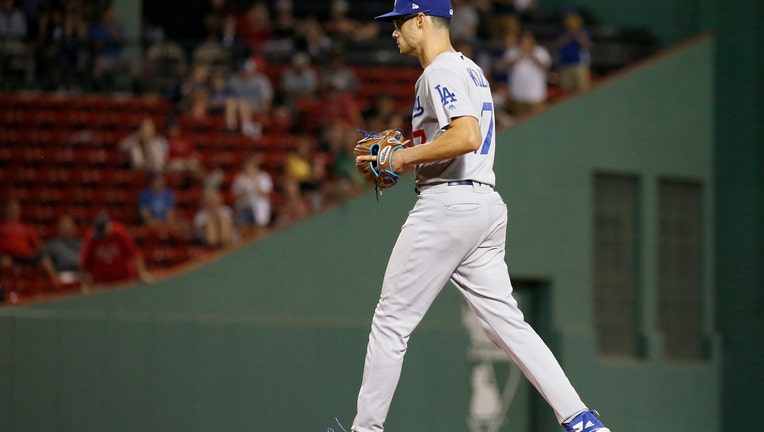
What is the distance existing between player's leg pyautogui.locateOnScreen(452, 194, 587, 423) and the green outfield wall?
289 cm

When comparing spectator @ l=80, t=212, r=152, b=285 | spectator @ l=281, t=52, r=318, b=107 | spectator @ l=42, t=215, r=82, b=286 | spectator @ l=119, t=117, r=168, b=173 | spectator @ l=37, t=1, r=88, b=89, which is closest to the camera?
spectator @ l=80, t=212, r=152, b=285

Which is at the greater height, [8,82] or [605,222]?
[8,82]

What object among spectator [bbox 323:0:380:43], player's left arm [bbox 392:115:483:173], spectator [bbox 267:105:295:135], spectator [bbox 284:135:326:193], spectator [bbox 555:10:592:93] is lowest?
spectator [bbox 284:135:326:193]

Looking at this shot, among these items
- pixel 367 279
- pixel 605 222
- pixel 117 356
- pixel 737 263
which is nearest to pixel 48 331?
pixel 117 356

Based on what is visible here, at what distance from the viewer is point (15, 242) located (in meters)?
11.4

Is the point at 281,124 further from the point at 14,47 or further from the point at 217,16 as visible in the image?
the point at 14,47

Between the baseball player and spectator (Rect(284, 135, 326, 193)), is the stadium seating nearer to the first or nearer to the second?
spectator (Rect(284, 135, 326, 193))

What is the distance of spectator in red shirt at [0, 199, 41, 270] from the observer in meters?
11.3

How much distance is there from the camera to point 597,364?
12.6 metres

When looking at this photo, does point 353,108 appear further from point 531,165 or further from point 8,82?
point 8,82

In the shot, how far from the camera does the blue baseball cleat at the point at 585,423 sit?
196 inches

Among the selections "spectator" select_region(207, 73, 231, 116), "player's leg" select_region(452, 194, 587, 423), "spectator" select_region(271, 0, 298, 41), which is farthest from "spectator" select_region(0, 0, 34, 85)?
"player's leg" select_region(452, 194, 587, 423)

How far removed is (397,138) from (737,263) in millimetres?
10006

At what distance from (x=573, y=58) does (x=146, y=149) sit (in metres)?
5.07
